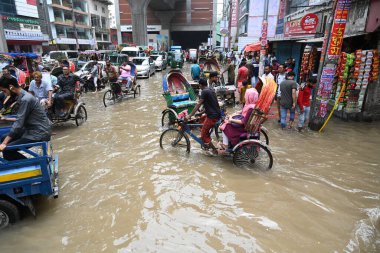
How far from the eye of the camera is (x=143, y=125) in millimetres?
8367

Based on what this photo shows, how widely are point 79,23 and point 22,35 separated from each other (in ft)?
71.2

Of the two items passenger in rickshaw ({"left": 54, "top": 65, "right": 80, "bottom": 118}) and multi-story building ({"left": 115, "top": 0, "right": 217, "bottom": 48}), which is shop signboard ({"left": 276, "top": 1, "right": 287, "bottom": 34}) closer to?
passenger in rickshaw ({"left": 54, "top": 65, "right": 80, "bottom": 118})

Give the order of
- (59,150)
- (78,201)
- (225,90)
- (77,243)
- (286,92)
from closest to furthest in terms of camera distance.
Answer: (77,243)
(78,201)
(59,150)
(286,92)
(225,90)

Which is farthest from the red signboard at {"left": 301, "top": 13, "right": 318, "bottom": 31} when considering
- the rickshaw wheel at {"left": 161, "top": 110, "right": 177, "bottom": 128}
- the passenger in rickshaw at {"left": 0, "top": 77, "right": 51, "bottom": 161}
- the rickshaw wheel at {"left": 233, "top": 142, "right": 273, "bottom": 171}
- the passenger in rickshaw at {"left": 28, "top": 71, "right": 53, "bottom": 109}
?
the passenger in rickshaw at {"left": 0, "top": 77, "right": 51, "bottom": 161}

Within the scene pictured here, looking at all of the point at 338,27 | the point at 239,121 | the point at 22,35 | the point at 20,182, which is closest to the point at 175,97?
the point at 239,121

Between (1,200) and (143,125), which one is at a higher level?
(1,200)

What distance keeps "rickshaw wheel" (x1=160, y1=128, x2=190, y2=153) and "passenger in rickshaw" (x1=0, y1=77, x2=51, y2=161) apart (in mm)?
2748

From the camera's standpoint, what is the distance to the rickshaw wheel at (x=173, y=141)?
599 centimetres

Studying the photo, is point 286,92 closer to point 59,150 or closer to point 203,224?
point 203,224

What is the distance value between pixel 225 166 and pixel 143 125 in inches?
152

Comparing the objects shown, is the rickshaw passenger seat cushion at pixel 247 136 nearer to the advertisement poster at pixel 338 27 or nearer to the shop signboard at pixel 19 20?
the advertisement poster at pixel 338 27

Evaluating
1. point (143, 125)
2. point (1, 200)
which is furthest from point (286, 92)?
point (1, 200)

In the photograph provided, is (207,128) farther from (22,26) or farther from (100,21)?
(100,21)

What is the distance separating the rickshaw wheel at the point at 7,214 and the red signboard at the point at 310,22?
11.2 metres
